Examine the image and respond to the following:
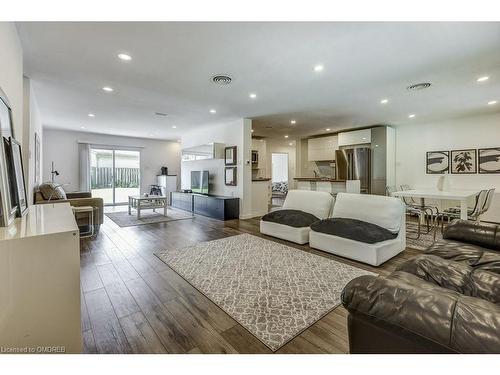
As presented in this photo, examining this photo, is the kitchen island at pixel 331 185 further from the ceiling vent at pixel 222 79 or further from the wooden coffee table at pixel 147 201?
the ceiling vent at pixel 222 79

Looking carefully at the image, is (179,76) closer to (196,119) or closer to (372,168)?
(196,119)

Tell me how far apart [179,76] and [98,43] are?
1055 millimetres

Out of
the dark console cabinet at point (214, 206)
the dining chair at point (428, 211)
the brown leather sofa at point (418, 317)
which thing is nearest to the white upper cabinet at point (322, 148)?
the dining chair at point (428, 211)

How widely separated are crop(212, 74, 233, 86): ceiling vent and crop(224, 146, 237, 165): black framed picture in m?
2.55

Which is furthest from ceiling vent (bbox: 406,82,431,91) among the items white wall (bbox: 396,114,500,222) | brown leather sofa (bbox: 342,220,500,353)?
brown leather sofa (bbox: 342,220,500,353)

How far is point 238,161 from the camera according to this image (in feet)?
19.8

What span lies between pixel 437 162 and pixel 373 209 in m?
4.19

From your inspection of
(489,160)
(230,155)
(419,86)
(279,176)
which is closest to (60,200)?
(230,155)

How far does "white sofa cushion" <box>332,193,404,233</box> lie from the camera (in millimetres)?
3164

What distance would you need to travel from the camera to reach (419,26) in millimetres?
2180

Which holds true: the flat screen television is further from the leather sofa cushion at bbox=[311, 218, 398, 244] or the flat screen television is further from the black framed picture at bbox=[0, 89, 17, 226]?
the black framed picture at bbox=[0, 89, 17, 226]

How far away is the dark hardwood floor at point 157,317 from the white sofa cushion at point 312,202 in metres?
1.02

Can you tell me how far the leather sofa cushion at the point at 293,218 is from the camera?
12.4ft
